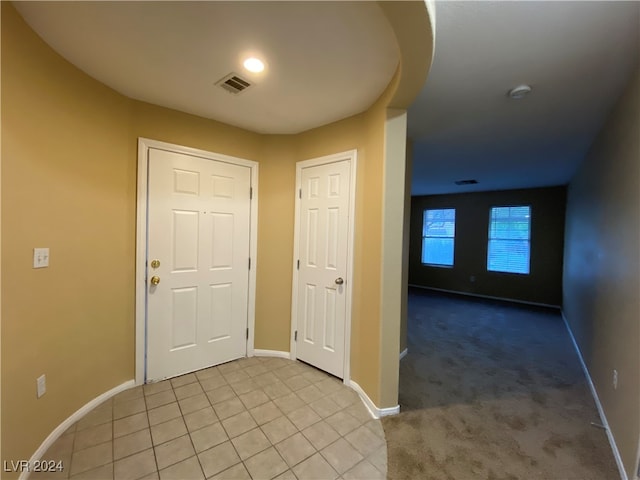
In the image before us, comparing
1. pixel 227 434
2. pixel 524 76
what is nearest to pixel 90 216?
pixel 227 434

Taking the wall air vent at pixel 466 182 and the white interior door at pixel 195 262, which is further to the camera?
the wall air vent at pixel 466 182

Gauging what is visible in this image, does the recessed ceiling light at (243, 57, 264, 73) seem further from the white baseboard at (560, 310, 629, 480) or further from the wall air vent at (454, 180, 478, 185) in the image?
the wall air vent at (454, 180, 478, 185)

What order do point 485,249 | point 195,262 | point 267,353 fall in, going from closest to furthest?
1. point 195,262
2. point 267,353
3. point 485,249

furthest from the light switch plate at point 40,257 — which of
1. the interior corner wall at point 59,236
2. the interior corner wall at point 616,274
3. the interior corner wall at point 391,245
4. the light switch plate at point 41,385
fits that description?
the interior corner wall at point 616,274

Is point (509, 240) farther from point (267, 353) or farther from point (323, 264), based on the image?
point (267, 353)

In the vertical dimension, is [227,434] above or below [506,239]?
below

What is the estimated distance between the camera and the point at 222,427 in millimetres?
1826

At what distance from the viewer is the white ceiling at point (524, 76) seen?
4.29 ft

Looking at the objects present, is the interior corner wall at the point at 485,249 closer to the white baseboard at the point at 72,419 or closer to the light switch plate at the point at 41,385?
the white baseboard at the point at 72,419

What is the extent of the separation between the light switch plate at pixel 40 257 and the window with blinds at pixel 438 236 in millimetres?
6864

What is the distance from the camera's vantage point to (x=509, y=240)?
229 inches

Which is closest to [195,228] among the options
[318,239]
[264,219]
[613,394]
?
[264,219]

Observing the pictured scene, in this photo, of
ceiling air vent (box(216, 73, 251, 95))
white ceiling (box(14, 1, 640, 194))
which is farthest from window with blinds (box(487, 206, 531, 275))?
ceiling air vent (box(216, 73, 251, 95))

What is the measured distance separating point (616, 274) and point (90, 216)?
12.0 ft
